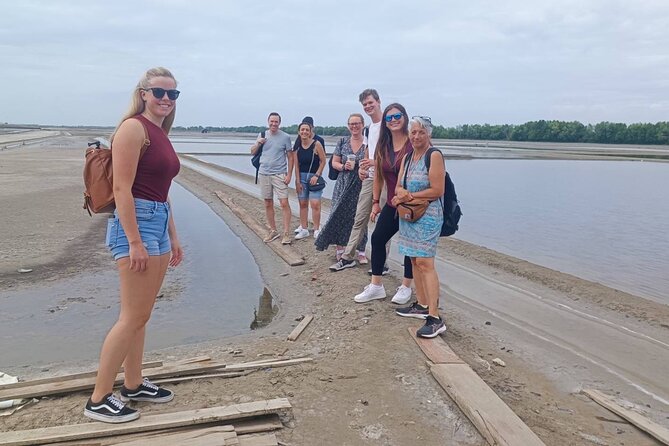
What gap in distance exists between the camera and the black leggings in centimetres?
533

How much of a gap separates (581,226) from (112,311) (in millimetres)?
11391

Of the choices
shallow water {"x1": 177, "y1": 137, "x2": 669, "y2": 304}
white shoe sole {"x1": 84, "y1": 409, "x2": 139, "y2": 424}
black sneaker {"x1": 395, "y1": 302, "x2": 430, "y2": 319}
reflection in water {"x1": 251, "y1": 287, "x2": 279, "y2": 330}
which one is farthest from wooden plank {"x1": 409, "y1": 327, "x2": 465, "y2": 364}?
shallow water {"x1": 177, "y1": 137, "x2": 669, "y2": 304}

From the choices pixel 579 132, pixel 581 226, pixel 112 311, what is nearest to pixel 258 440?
pixel 112 311

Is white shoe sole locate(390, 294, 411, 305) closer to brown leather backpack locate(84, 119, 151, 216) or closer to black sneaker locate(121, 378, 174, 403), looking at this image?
black sneaker locate(121, 378, 174, 403)

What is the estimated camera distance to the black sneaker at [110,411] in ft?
10.1

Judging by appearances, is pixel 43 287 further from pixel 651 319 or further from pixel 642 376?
pixel 651 319

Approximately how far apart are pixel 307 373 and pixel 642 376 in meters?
2.92

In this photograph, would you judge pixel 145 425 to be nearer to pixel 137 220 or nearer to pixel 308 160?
pixel 137 220

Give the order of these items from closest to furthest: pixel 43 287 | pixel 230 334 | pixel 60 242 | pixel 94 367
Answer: pixel 94 367 < pixel 230 334 < pixel 43 287 < pixel 60 242

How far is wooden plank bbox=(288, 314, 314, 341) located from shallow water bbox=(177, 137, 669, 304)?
489 cm

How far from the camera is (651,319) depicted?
604 cm

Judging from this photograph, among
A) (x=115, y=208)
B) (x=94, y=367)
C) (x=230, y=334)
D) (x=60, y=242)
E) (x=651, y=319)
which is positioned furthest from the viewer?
(x=60, y=242)

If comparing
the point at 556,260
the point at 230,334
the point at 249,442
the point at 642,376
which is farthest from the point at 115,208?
the point at 556,260

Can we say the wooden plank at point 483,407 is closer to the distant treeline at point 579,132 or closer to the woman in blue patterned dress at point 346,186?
the woman in blue patterned dress at point 346,186
